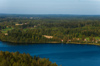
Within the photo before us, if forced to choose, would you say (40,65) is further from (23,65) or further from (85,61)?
(85,61)

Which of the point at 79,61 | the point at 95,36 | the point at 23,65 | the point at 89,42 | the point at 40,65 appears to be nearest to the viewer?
the point at 23,65

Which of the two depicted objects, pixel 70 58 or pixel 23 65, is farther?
pixel 70 58

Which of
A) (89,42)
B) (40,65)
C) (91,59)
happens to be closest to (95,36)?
(89,42)

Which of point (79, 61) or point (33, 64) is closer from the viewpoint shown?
point (33, 64)

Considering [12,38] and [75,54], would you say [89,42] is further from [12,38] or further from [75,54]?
[12,38]

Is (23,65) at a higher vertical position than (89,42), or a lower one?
higher

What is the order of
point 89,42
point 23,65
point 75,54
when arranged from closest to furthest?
point 23,65, point 75,54, point 89,42

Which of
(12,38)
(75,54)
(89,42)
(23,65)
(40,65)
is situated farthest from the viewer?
(12,38)

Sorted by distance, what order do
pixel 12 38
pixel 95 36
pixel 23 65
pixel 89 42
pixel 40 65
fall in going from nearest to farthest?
pixel 23 65, pixel 40 65, pixel 89 42, pixel 12 38, pixel 95 36

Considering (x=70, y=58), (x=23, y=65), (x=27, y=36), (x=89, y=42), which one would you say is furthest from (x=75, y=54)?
(x=27, y=36)
